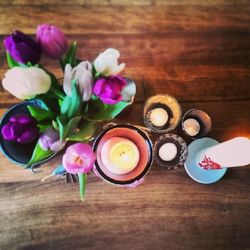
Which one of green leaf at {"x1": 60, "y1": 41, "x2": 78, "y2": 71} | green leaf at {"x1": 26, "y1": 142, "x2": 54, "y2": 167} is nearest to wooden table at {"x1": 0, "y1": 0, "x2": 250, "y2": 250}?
green leaf at {"x1": 26, "y1": 142, "x2": 54, "y2": 167}

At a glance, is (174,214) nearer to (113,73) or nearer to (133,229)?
(133,229)

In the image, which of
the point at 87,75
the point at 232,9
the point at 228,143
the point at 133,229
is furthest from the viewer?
the point at 232,9

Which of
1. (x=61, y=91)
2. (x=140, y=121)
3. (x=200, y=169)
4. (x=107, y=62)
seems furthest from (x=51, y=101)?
(x=200, y=169)

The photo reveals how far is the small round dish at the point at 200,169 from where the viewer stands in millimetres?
727

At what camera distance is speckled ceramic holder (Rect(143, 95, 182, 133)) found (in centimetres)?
71

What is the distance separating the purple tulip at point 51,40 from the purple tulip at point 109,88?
0.07 m

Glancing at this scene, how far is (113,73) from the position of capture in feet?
1.51

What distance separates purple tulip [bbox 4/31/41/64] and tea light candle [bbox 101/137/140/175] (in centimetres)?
25

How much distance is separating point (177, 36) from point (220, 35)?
3.9 inches

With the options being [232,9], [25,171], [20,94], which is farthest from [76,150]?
[232,9]

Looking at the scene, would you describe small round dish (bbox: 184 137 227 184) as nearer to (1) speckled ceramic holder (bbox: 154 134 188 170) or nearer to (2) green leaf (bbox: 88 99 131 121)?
(1) speckled ceramic holder (bbox: 154 134 188 170)

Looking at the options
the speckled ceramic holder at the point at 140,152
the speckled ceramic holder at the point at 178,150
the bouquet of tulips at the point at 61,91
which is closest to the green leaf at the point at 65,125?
the bouquet of tulips at the point at 61,91

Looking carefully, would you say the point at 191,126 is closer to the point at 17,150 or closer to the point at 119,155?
the point at 119,155

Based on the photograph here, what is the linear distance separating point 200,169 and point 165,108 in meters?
0.14
